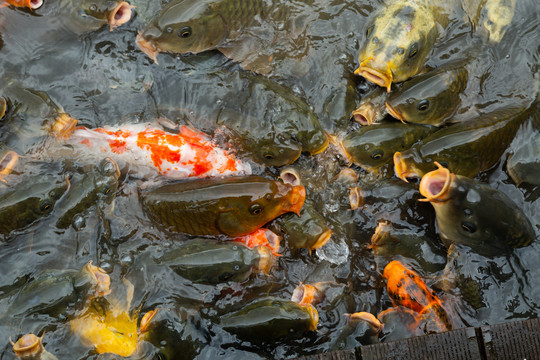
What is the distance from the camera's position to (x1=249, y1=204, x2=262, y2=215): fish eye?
11.0 ft

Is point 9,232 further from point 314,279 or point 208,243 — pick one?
point 314,279

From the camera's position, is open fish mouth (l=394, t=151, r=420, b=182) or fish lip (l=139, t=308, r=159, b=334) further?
open fish mouth (l=394, t=151, r=420, b=182)

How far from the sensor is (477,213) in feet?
10.6

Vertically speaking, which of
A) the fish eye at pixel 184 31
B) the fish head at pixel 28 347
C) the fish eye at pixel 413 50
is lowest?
the fish head at pixel 28 347

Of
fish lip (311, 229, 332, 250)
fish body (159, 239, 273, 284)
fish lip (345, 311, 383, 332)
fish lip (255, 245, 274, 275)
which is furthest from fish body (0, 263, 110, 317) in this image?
fish lip (345, 311, 383, 332)

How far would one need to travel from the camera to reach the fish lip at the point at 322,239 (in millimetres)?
3527

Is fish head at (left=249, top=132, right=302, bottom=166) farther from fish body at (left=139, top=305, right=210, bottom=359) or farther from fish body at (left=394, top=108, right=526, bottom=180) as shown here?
fish body at (left=139, top=305, right=210, bottom=359)

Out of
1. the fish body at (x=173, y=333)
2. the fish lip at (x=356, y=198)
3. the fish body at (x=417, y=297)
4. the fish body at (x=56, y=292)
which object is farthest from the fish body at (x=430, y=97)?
the fish body at (x=56, y=292)

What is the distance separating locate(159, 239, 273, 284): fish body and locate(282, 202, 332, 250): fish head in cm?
26

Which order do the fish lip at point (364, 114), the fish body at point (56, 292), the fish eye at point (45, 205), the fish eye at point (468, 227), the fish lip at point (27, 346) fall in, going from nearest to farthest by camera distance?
the fish lip at point (27, 346) → the fish body at point (56, 292) → the fish eye at point (468, 227) → the fish eye at point (45, 205) → the fish lip at point (364, 114)

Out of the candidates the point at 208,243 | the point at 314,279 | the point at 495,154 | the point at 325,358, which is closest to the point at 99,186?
the point at 208,243

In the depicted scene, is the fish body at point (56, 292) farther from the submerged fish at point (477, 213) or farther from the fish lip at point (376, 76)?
the fish lip at point (376, 76)

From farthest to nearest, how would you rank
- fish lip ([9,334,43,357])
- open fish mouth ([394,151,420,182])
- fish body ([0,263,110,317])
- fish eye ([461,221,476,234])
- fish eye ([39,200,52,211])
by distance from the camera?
open fish mouth ([394,151,420,182])
fish eye ([39,200,52,211])
fish eye ([461,221,476,234])
fish body ([0,263,110,317])
fish lip ([9,334,43,357])

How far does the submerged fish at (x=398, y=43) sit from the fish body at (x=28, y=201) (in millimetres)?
2433
